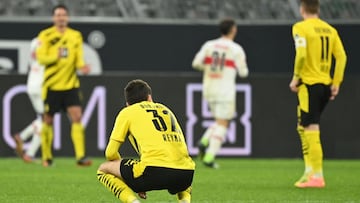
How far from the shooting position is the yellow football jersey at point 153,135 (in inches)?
345

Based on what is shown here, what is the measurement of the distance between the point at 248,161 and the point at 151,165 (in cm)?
879

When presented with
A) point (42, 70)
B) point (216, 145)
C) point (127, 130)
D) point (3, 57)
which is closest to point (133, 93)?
point (127, 130)

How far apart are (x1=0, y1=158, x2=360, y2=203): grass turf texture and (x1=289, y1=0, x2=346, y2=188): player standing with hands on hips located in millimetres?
386

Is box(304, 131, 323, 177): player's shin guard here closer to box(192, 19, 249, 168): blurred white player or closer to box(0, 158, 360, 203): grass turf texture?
box(0, 158, 360, 203): grass turf texture

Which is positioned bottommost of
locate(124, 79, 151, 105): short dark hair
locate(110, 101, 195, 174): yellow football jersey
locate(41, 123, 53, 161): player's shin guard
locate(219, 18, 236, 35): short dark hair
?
locate(41, 123, 53, 161): player's shin guard

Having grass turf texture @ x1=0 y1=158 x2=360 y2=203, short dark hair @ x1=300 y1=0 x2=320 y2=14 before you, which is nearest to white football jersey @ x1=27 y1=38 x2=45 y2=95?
grass turf texture @ x1=0 y1=158 x2=360 y2=203

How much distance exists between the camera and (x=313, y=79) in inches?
474

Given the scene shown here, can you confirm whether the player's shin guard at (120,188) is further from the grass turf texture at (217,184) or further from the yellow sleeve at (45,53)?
the yellow sleeve at (45,53)

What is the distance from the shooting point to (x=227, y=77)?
1602 cm

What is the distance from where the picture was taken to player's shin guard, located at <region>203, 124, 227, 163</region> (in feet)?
51.6

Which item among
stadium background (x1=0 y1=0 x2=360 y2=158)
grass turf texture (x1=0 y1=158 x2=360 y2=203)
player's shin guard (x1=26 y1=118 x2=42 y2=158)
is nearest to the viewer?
grass turf texture (x1=0 y1=158 x2=360 y2=203)

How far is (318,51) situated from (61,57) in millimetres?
4774

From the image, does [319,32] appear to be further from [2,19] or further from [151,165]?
[2,19]

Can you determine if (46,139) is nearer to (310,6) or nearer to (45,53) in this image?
(45,53)
